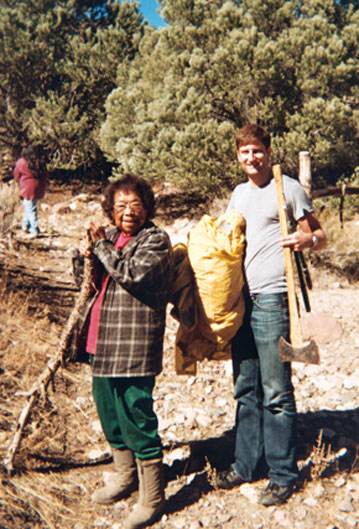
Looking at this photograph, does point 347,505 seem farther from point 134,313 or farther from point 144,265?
point 144,265

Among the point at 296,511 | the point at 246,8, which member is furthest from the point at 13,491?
the point at 246,8

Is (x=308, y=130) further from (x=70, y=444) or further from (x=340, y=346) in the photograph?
(x=70, y=444)

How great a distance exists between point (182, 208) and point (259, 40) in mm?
4037

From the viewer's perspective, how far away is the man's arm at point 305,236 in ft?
6.75

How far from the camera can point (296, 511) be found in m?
2.36

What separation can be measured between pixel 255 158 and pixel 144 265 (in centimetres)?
75

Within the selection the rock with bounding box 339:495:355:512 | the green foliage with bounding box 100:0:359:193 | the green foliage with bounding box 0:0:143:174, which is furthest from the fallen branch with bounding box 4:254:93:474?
the green foliage with bounding box 0:0:143:174

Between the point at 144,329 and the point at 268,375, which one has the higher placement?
the point at 144,329

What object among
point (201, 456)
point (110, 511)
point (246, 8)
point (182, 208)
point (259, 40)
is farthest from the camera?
point (182, 208)

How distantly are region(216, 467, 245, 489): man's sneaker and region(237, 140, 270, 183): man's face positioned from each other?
1.63 m

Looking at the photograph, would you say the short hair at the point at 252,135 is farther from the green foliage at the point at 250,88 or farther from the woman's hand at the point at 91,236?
the green foliage at the point at 250,88

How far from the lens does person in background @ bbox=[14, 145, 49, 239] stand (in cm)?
826

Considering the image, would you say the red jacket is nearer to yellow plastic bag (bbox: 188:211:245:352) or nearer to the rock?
yellow plastic bag (bbox: 188:211:245:352)

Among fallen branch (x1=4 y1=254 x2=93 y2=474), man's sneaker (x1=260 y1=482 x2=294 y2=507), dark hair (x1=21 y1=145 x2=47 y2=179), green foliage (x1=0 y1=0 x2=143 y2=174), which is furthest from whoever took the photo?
green foliage (x1=0 y1=0 x2=143 y2=174)
